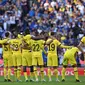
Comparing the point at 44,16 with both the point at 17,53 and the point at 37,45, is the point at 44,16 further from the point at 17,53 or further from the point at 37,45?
the point at 37,45

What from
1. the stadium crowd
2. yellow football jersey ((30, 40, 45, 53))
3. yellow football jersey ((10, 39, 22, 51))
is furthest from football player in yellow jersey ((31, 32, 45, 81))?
the stadium crowd

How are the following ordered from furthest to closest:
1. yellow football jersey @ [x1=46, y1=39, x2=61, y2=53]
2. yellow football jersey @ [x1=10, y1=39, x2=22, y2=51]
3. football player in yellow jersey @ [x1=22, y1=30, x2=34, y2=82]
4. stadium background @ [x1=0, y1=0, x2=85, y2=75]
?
stadium background @ [x1=0, y1=0, x2=85, y2=75]
yellow football jersey @ [x1=10, y1=39, x2=22, y2=51]
football player in yellow jersey @ [x1=22, y1=30, x2=34, y2=82]
yellow football jersey @ [x1=46, y1=39, x2=61, y2=53]

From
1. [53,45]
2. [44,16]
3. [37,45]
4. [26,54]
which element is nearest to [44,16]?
[44,16]

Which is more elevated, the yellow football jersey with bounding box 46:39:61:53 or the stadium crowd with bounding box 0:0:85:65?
the stadium crowd with bounding box 0:0:85:65

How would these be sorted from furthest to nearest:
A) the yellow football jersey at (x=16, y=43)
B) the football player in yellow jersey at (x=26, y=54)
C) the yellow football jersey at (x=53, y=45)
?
1. the yellow football jersey at (x=16, y=43)
2. the football player in yellow jersey at (x=26, y=54)
3. the yellow football jersey at (x=53, y=45)

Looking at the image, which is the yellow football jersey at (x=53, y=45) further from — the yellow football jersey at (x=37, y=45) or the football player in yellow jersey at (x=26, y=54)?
the football player in yellow jersey at (x=26, y=54)

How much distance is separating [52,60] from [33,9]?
46.0 feet

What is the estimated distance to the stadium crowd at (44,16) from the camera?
41.2m

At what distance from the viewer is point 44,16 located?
42625 millimetres

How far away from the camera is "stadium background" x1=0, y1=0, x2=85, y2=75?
41219 millimetres

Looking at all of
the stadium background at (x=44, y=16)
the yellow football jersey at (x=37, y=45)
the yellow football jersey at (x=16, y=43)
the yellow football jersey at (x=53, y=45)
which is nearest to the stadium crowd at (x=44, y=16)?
the stadium background at (x=44, y=16)

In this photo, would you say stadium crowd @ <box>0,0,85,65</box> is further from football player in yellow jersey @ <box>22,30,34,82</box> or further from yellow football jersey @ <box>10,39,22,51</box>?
football player in yellow jersey @ <box>22,30,34,82</box>

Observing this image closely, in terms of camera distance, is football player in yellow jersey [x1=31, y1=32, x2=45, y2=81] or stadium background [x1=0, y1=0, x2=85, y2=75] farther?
stadium background [x1=0, y1=0, x2=85, y2=75]

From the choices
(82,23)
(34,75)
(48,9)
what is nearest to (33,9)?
(48,9)
